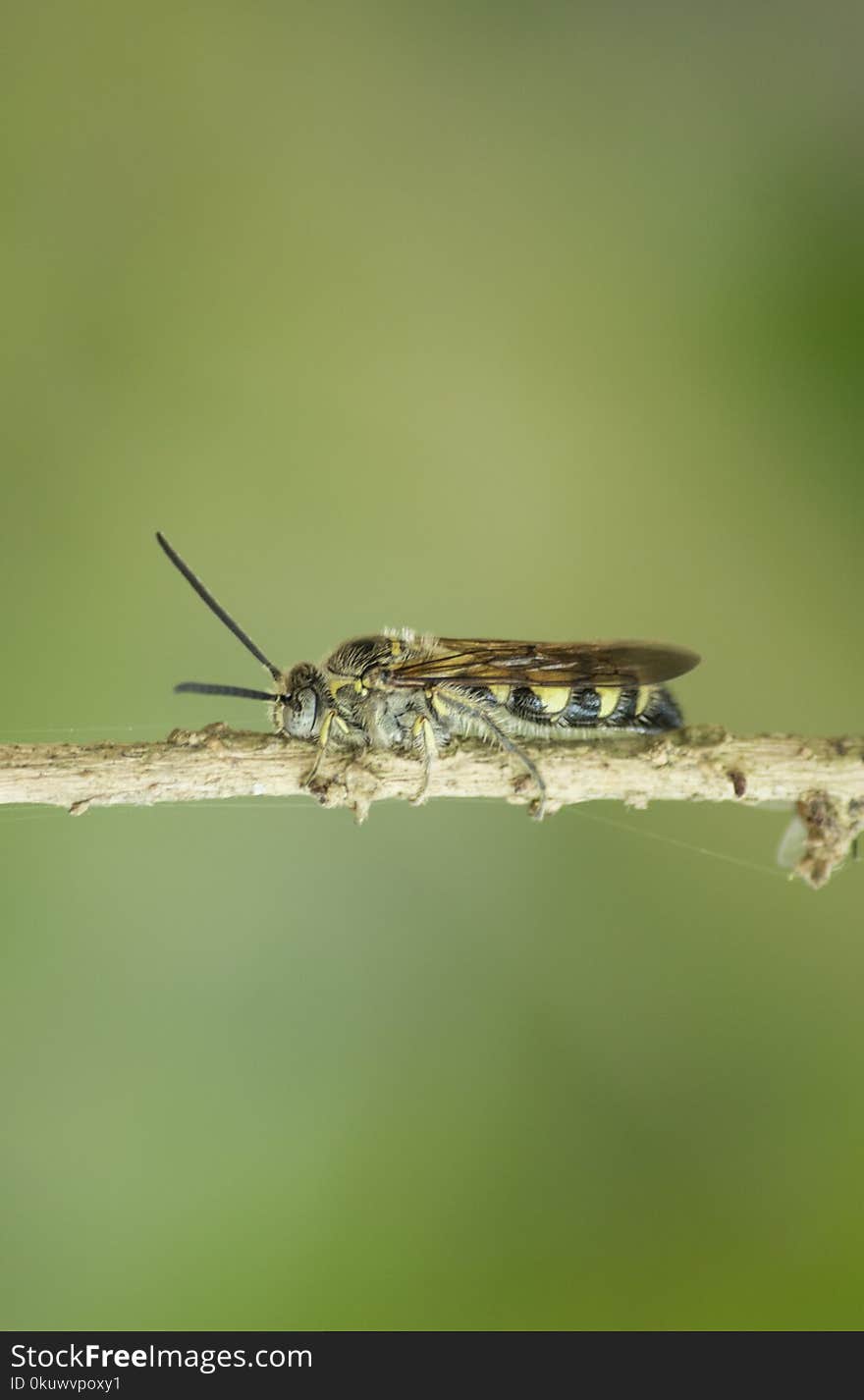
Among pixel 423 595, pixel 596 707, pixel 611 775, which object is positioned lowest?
pixel 611 775

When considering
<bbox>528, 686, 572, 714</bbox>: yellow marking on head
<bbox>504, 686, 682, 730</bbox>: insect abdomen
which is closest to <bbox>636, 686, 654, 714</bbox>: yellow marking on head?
<bbox>504, 686, 682, 730</bbox>: insect abdomen

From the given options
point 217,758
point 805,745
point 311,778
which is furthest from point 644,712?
point 217,758

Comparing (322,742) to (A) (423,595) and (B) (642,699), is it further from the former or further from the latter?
(A) (423,595)

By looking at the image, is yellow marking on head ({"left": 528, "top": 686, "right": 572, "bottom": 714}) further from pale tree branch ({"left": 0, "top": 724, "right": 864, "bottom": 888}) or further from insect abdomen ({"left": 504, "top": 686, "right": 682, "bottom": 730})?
pale tree branch ({"left": 0, "top": 724, "right": 864, "bottom": 888})

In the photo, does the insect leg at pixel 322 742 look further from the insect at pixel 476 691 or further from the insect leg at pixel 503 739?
the insect leg at pixel 503 739

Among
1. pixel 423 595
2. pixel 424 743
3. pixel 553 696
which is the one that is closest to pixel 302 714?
pixel 424 743

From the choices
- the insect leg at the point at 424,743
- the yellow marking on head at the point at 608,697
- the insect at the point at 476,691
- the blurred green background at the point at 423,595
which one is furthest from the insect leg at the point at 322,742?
the blurred green background at the point at 423,595
